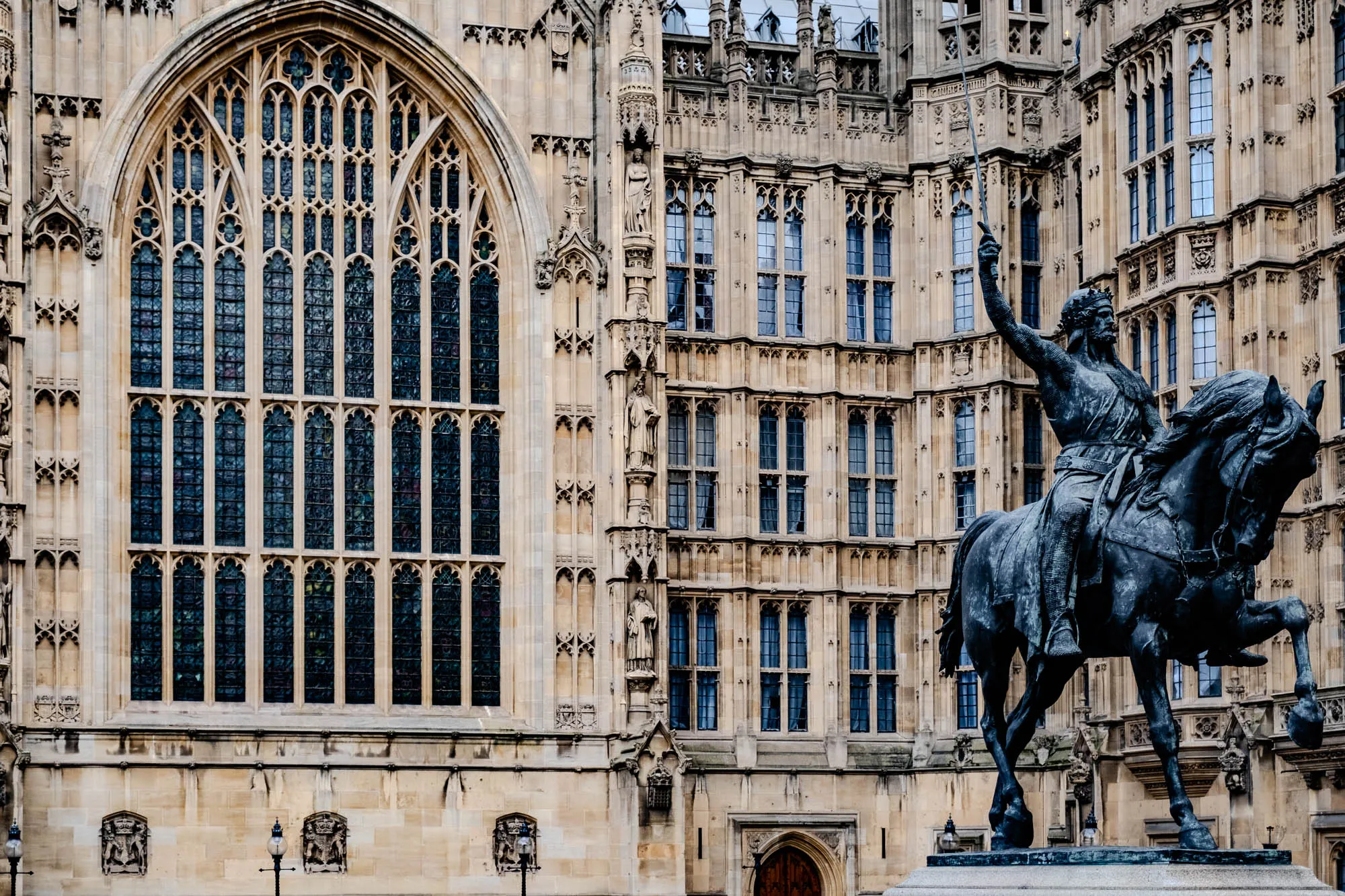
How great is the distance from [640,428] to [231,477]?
6.99 meters

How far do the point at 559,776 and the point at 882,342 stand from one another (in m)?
10.2

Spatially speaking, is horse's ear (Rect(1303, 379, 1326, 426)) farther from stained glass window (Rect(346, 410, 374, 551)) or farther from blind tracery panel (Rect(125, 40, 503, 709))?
stained glass window (Rect(346, 410, 374, 551))

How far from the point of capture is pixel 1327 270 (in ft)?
123

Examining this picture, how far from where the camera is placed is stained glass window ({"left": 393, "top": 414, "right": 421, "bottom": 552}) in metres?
43.5

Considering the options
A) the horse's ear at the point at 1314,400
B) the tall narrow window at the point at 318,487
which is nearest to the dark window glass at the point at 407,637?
the tall narrow window at the point at 318,487

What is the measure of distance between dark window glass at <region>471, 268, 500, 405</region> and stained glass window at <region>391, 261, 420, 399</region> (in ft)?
3.28

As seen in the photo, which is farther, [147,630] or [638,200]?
[638,200]

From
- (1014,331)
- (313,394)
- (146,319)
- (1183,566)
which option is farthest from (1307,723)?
(146,319)

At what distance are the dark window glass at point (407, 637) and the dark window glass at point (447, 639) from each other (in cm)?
27

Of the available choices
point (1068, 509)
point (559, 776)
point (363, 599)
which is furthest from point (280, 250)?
point (1068, 509)

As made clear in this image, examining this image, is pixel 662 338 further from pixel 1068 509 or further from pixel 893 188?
pixel 1068 509

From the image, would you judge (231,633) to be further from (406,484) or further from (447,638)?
(406,484)

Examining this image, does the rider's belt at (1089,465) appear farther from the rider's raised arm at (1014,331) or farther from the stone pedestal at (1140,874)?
the stone pedestal at (1140,874)

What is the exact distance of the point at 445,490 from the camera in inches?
1725
